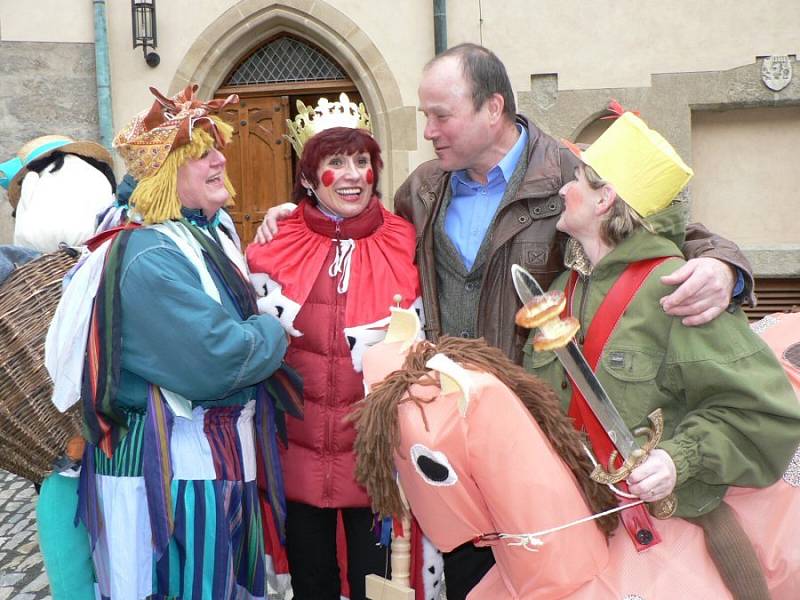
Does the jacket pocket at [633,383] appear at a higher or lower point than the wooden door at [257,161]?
lower

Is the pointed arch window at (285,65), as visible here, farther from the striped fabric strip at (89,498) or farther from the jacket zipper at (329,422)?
the striped fabric strip at (89,498)

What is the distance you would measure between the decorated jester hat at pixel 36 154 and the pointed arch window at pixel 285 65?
4.64m

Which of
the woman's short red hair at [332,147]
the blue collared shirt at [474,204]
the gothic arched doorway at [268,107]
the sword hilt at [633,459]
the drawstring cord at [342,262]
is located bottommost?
the sword hilt at [633,459]

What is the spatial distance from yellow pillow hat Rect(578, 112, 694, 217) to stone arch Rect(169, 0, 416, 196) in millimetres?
5602

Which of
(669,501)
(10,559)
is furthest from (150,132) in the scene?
(10,559)

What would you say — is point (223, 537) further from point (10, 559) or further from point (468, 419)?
point (10, 559)

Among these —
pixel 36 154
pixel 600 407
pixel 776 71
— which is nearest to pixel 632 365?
pixel 600 407

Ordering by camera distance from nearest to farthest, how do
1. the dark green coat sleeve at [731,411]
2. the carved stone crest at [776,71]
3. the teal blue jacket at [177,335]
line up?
the dark green coat sleeve at [731,411]
the teal blue jacket at [177,335]
the carved stone crest at [776,71]

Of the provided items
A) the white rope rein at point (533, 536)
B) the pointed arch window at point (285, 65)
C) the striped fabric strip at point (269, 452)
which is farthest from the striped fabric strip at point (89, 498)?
the pointed arch window at point (285, 65)

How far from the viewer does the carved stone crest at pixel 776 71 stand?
284 inches

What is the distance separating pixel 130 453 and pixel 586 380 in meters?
1.47

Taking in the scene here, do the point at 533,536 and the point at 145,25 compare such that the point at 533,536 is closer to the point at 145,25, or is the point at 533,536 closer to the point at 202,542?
the point at 202,542

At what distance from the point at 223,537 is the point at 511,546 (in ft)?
3.75

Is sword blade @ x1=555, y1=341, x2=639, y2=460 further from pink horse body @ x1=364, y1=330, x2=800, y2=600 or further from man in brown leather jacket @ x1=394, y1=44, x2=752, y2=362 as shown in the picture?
man in brown leather jacket @ x1=394, y1=44, x2=752, y2=362
